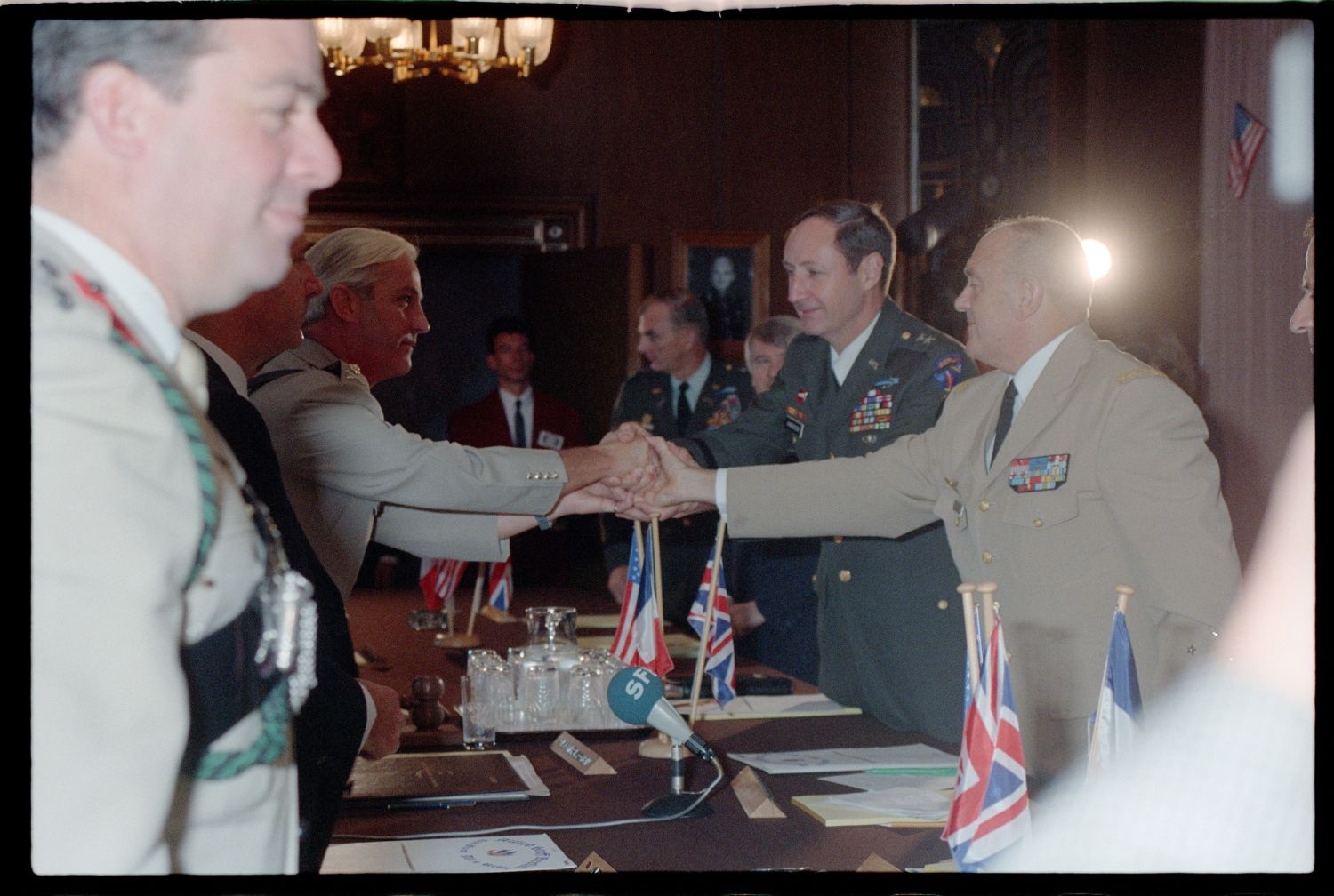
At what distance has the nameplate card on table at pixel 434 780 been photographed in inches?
78.9

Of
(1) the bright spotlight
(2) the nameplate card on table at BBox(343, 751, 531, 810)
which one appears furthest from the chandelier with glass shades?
(2) the nameplate card on table at BBox(343, 751, 531, 810)

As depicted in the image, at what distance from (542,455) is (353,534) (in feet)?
1.28

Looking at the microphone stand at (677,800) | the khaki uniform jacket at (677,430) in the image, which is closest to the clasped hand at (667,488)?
the microphone stand at (677,800)

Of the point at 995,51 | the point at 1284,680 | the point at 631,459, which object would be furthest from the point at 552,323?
the point at 1284,680

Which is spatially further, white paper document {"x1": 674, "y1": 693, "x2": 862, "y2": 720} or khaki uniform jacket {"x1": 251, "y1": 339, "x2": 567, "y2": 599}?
white paper document {"x1": 674, "y1": 693, "x2": 862, "y2": 720}

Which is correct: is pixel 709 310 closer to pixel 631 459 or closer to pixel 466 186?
pixel 466 186

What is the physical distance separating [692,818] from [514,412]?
442cm

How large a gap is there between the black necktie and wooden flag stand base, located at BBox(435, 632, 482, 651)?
172cm

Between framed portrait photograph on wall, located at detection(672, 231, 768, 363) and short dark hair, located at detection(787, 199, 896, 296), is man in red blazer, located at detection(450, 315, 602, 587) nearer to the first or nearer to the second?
framed portrait photograph on wall, located at detection(672, 231, 768, 363)

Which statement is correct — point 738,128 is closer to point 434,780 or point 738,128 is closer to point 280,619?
point 434,780

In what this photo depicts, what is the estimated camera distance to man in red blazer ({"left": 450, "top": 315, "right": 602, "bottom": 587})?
606 centimetres

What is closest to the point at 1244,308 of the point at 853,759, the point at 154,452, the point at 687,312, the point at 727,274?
the point at 687,312

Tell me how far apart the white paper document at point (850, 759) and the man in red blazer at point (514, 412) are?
387 centimetres
